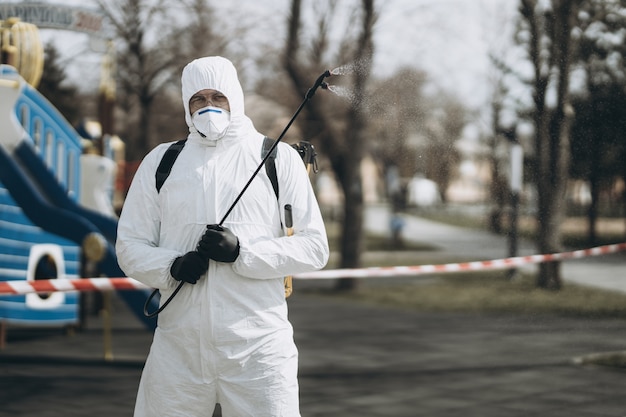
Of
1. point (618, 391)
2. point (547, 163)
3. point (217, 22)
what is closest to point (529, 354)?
point (618, 391)

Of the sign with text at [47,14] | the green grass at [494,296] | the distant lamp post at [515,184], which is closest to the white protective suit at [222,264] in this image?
the green grass at [494,296]

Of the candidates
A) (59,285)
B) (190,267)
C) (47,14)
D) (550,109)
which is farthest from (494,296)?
(190,267)

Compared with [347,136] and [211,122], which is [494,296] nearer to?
[347,136]

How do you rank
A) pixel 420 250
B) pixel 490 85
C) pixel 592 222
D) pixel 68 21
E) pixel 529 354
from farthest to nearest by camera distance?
pixel 420 250
pixel 592 222
pixel 490 85
pixel 68 21
pixel 529 354

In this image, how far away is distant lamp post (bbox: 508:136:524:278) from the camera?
15.4m

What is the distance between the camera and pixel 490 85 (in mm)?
15055

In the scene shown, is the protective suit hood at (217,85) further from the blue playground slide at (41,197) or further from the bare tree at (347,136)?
the bare tree at (347,136)

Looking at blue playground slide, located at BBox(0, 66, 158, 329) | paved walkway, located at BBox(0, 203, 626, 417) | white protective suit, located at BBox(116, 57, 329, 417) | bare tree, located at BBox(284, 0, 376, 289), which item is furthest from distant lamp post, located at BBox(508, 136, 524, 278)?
white protective suit, located at BBox(116, 57, 329, 417)

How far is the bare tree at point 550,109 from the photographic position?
39.8 ft

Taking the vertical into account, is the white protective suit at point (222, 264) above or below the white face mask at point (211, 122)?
below

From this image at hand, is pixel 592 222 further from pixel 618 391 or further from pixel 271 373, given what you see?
A: pixel 271 373

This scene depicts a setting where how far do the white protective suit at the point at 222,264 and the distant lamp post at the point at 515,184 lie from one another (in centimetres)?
1261

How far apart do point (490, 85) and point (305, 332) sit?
660 cm

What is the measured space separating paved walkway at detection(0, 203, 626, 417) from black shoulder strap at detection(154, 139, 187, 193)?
3.11 meters
